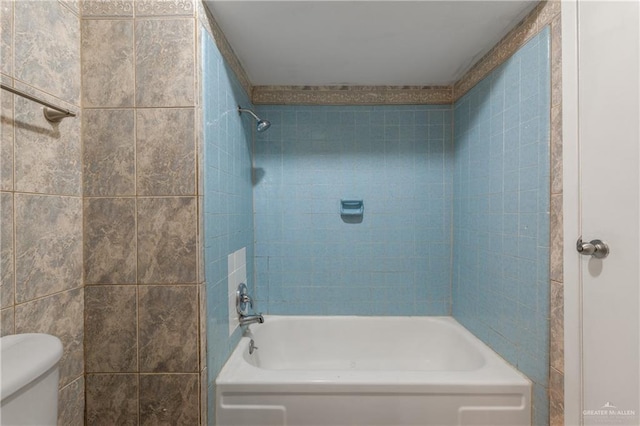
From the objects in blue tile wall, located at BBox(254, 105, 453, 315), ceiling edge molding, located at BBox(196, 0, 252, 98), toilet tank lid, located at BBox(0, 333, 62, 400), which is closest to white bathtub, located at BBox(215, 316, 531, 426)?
toilet tank lid, located at BBox(0, 333, 62, 400)

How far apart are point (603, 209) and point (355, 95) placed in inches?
61.3

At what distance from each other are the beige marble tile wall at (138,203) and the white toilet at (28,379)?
1.08ft

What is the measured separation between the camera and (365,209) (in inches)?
87.1

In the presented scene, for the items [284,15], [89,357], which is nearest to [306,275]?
[89,357]

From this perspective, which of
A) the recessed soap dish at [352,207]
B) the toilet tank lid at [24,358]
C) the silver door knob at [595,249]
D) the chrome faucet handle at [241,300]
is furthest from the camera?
the recessed soap dish at [352,207]

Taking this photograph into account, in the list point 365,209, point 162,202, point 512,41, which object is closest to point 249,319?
point 162,202

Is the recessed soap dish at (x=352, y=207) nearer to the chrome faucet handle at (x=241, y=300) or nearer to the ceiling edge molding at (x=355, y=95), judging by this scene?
the ceiling edge molding at (x=355, y=95)

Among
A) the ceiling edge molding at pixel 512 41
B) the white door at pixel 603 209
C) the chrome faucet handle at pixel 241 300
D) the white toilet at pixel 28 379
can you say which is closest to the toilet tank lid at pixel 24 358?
the white toilet at pixel 28 379

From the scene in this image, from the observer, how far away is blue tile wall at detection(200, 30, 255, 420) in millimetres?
1278

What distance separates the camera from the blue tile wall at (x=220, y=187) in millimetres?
1278

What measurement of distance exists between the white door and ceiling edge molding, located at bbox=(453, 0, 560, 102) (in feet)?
0.39

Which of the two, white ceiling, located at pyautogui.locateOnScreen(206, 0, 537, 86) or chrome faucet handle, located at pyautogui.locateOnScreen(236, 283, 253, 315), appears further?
chrome faucet handle, located at pyautogui.locateOnScreen(236, 283, 253, 315)

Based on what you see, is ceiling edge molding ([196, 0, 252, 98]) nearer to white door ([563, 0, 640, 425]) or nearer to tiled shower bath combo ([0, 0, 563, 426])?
tiled shower bath combo ([0, 0, 563, 426])

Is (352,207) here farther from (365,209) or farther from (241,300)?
(241,300)
